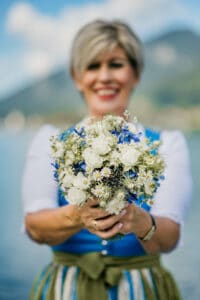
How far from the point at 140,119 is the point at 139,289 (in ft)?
3.31

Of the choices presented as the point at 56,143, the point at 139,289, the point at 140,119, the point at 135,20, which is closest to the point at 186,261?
the point at 140,119

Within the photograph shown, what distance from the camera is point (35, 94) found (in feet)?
9.82

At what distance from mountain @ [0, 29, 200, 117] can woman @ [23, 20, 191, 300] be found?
0.74m

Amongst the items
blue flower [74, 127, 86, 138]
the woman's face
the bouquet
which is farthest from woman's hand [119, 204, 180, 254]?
the woman's face

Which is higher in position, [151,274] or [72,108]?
[72,108]

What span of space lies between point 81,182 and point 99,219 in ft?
0.43

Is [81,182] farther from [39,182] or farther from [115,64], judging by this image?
[115,64]

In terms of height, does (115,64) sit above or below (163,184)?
above

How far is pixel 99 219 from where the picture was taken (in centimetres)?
163

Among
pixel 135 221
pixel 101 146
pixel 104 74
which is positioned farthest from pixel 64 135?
pixel 104 74

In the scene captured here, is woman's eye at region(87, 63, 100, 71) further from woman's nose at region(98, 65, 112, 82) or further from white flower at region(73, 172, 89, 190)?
white flower at region(73, 172, 89, 190)

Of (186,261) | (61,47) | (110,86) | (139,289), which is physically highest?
(61,47)

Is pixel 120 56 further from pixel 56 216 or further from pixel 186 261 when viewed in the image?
pixel 186 261

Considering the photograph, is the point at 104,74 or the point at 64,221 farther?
the point at 104,74
